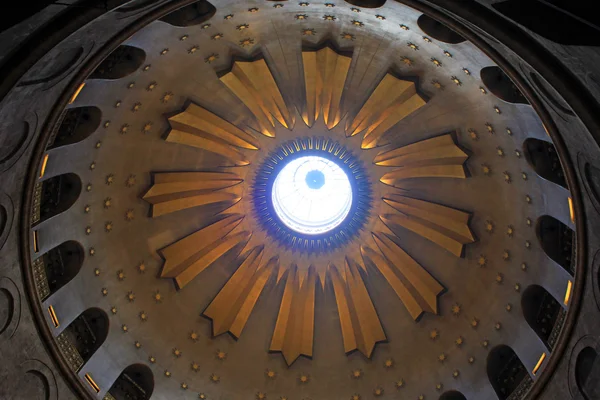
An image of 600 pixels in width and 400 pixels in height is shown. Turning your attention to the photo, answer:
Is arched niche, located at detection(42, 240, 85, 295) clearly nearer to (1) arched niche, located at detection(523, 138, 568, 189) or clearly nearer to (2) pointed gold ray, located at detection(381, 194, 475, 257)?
(2) pointed gold ray, located at detection(381, 194, 475, 257)

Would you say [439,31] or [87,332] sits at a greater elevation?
[439,31]

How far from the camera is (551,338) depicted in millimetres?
15188

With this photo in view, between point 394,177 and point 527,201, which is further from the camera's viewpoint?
point 394,177

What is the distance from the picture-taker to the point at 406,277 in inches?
808

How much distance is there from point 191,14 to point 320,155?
7867mm

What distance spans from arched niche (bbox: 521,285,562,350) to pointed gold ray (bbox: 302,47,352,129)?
831cm

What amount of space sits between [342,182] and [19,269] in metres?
12.8

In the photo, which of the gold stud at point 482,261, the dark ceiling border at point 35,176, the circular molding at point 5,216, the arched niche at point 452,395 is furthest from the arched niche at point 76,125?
the arched niche at point 452,395

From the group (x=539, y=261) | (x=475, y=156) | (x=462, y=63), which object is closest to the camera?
(x=462, y=63)

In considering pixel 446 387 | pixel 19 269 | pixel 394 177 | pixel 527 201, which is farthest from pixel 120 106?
pixel 446 387

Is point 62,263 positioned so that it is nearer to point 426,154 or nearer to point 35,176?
point 35,176

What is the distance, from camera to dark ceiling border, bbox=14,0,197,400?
1212 cm

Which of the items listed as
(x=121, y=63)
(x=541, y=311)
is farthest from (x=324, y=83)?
(x=541, y=311)

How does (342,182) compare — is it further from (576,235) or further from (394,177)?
(576,235)
